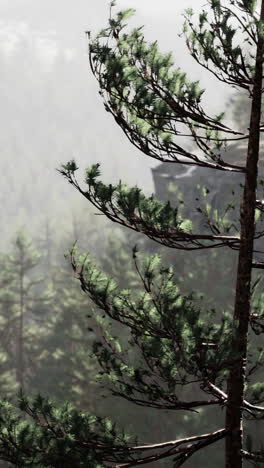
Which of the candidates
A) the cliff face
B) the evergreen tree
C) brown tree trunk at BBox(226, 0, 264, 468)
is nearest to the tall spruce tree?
brown tree trunk at BBox(226, 0, 264, 468)

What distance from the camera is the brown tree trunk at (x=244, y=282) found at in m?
7.32

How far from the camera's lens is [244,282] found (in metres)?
7.40

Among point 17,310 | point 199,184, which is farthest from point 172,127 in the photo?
point 17,310

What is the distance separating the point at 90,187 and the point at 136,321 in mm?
1829

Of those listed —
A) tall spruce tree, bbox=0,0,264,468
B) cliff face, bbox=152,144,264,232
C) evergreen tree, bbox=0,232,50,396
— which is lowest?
tall spruce tree, bbox=0,0,264,468

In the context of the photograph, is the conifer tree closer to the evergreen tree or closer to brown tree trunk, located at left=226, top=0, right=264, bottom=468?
brown tree trunk, located at left=226, top=0, right=264, bottom=468

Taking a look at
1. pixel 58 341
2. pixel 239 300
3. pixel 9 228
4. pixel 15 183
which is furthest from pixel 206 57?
pixel 15 183

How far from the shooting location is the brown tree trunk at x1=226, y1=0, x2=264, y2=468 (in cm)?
732

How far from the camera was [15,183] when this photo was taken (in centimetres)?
18850

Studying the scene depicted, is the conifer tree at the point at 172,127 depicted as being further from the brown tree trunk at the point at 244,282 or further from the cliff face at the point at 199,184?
the cliff face at the point at 199,184

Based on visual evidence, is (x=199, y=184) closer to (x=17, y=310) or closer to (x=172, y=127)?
(x=17, y=310)

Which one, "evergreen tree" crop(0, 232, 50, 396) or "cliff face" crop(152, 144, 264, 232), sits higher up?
"cliff face" crop(152, 144, 264, 232)

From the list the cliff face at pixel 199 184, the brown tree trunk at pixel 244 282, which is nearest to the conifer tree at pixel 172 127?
the brown tree trunk at pixel 244 282

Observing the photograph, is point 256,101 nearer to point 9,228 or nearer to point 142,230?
point 142,230
